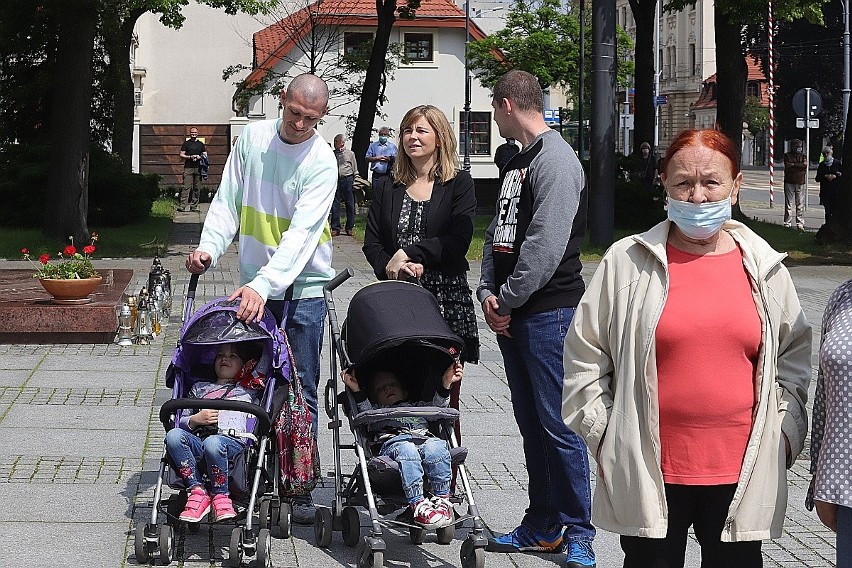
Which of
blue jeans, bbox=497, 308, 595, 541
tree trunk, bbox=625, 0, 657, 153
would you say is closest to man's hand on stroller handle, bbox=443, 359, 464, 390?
blue jeans, bbox=497, 308, 595, 541

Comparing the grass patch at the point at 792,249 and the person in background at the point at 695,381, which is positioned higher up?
the person in background at the point at 695,381

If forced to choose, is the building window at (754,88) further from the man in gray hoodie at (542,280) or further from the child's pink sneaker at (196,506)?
the child's pink sneaker at (196,506)

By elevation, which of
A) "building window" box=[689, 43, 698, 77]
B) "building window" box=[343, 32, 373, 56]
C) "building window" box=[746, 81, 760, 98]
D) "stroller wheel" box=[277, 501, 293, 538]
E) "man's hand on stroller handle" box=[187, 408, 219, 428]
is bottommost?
"stroller wheel" box=[277, 501, 293, 538]

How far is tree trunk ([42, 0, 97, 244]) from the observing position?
68.5 ft

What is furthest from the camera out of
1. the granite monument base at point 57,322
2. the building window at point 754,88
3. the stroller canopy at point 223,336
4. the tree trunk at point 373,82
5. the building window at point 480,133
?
the building window at point 754,88

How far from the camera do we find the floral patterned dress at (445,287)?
243 inches

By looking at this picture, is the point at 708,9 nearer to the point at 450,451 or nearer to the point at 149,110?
the point at 149,110

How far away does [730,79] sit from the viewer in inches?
1040

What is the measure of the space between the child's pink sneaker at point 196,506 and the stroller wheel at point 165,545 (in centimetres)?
10

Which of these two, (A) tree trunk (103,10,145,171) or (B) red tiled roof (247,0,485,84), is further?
(B) red tiled roof (247,0,485,84)

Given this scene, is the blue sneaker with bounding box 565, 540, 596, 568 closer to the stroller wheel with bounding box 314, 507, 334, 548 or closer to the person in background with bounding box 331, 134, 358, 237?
the stroller wheel with bounding box 314, 507, 334, 548

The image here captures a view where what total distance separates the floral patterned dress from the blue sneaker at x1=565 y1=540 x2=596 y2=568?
1.10m

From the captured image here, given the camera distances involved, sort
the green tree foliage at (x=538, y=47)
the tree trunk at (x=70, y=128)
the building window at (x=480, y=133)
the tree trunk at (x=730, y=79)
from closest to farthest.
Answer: the tree trunk at (x=70, y=128), the tree trunk at (x=730, y=79), the green tree foliage at (x=538, y=47), the building window at (x=480, y=133)

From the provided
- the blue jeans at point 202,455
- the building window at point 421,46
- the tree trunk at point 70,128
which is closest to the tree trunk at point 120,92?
the tree trunk at point 70,128
